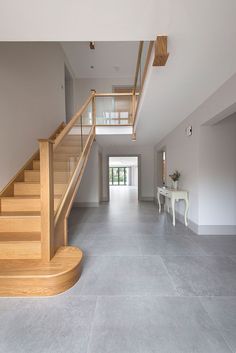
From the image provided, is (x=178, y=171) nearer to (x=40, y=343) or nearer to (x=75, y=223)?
(x=75, y=223)

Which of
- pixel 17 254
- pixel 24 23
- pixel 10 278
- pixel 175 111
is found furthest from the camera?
pixel 175 111

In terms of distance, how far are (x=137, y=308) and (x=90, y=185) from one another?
5.61m

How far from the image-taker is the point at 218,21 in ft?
5.14

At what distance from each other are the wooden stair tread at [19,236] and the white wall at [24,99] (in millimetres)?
1191

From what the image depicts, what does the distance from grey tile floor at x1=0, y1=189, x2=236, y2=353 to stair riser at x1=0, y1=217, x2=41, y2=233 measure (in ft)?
2.91

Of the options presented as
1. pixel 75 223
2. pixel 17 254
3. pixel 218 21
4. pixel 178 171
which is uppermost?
pixel 218 21

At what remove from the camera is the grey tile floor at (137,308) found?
4.29 ft

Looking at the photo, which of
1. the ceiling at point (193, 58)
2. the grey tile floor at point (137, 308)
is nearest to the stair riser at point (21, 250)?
the grey tile floor at point (137, 308)

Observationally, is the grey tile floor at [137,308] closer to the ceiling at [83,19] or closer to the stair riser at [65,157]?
the stair riser at [65,157]

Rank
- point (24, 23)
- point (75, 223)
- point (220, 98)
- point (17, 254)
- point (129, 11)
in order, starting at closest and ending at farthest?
point (129, 11), point (24, 23), point (17, 254), point (220, 98), point (75, 223)

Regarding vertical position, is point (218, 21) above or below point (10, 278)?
above

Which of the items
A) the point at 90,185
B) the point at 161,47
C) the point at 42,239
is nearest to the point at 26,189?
the point at 42,239

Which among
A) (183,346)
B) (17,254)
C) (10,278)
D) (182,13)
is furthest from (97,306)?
(182,13)

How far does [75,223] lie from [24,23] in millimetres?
3942
